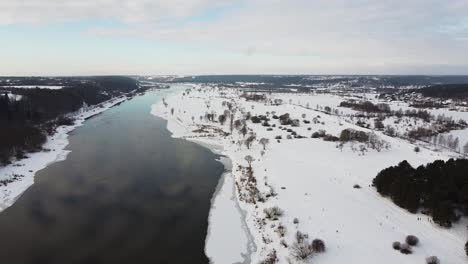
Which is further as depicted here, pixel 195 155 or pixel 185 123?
pixel 185 123

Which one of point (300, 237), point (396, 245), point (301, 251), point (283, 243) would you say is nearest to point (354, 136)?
point (396, 245)

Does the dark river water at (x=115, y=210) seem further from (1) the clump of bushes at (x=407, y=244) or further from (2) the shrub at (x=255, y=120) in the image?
(2) the shrub at (x=255, y=120)

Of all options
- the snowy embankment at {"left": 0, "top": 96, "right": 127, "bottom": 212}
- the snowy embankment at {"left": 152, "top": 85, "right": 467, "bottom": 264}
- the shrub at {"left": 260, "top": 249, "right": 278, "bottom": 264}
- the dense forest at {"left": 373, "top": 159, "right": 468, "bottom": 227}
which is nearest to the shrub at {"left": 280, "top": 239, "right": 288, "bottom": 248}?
the snowy embankment at {"left": 152, "top": 85, "right": 467, "bottom": 264}

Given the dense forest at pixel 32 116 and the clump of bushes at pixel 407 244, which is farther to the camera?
the dense forest at pixel 32 116

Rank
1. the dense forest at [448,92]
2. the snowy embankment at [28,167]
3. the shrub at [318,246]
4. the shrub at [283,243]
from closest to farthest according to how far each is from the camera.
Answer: the shrub at [318,246], the shrub at [283,243], the snowy embankment at [28,167], the dense forest at [448,92]

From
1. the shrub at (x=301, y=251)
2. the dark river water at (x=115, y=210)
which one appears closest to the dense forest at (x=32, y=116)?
the dark river water at (x=115, y=210)

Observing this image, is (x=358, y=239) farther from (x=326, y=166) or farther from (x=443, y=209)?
(x=326, y=166)

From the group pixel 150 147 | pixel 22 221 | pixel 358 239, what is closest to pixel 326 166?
pixel 358 239
